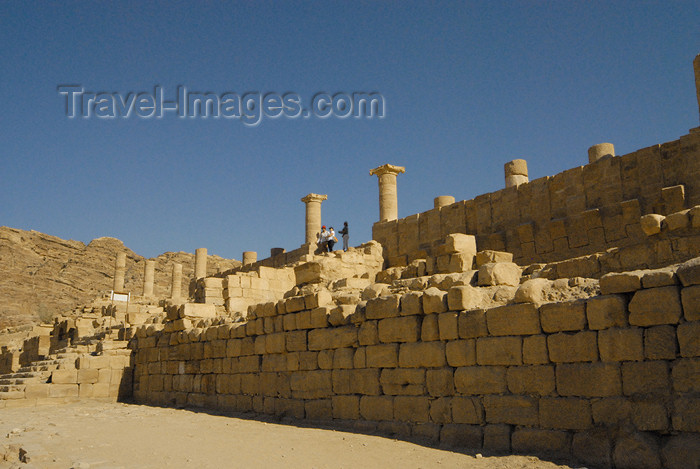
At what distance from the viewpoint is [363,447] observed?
7574mm

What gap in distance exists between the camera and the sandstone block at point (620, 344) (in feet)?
19.9

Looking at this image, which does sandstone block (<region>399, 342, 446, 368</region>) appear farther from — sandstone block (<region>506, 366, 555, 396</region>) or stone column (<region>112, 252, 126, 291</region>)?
stone column (<region>112, 252, 126, 291</region>)

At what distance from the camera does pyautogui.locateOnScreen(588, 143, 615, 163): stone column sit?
46.6ft

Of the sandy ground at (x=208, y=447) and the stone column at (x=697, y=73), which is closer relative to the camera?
the sandy ground at (x=208, y=447)

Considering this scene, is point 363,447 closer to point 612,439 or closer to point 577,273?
point 612,439

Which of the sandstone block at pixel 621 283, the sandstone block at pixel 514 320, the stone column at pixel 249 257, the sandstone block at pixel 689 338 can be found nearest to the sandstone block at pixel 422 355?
the sandstone block at pixel 514 320

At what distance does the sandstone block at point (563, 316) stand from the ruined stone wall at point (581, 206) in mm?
6023

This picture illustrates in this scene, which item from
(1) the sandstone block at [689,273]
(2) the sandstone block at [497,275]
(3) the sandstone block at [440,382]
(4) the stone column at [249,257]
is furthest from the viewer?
(4) the stone column at [249,257]

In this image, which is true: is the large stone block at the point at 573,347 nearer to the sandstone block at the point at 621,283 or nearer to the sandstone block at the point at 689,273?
the sandstone block at the point at 621,283

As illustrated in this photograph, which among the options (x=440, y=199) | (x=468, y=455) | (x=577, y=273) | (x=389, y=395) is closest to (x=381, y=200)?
(x=440, y=199)

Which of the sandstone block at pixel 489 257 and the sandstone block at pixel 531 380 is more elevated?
the sandstone block at pixel 489 257

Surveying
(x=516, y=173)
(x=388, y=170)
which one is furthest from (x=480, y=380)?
(x=388, y=170)

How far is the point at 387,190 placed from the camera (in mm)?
20984

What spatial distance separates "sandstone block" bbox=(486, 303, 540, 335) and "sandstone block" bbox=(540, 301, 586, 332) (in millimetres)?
111
